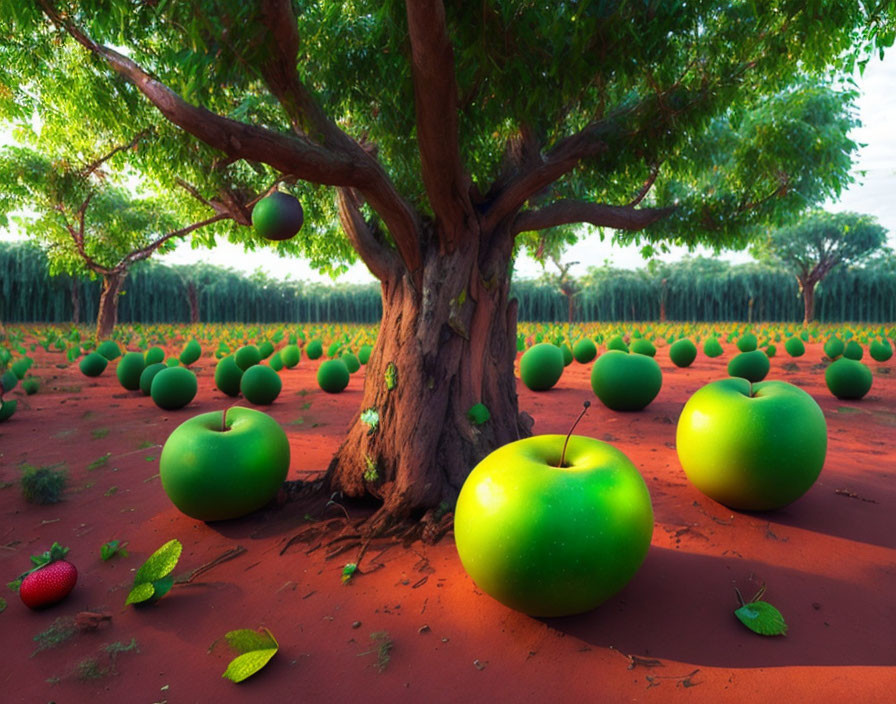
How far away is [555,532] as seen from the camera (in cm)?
263

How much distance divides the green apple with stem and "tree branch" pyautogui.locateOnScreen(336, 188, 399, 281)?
2.54 m

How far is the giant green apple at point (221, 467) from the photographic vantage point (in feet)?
13.2

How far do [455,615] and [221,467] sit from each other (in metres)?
2.14

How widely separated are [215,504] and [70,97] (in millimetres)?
8962

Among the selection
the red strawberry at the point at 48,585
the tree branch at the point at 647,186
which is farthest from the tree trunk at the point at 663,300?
the red strawberry at the point at 48,585

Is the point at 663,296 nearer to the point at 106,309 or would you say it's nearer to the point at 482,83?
the point at 106,309

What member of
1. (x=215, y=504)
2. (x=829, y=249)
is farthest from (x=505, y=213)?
(x=829, y=249)

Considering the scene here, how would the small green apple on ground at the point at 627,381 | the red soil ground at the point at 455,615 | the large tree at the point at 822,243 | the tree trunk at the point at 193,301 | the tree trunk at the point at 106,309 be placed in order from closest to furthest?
1. the red soil ground at the point at 455,615
2. the small green apple on ground at the point at 627,381
3. the tree trunk at the point at 106,309
4. the large tree at the point at 822,243
5. the tree trunk at the point at 193,301

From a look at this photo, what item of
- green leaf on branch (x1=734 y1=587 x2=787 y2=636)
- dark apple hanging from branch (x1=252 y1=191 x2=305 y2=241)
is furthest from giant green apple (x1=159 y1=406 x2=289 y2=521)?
green leaf on branch (x1=734 y1=587 x2=787 y2=636)

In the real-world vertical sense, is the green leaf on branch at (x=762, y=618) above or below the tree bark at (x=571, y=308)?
below

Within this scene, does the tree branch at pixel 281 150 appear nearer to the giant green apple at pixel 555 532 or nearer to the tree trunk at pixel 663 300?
the giant green apple at pixel 555 532

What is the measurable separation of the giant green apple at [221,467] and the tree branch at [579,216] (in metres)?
3.08

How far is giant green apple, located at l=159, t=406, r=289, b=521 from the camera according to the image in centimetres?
403

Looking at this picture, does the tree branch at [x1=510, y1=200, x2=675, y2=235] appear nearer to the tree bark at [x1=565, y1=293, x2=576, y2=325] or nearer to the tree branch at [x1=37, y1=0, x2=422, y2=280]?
the tree branch at [x1=37, y1=0, x2=422, y2=280]
